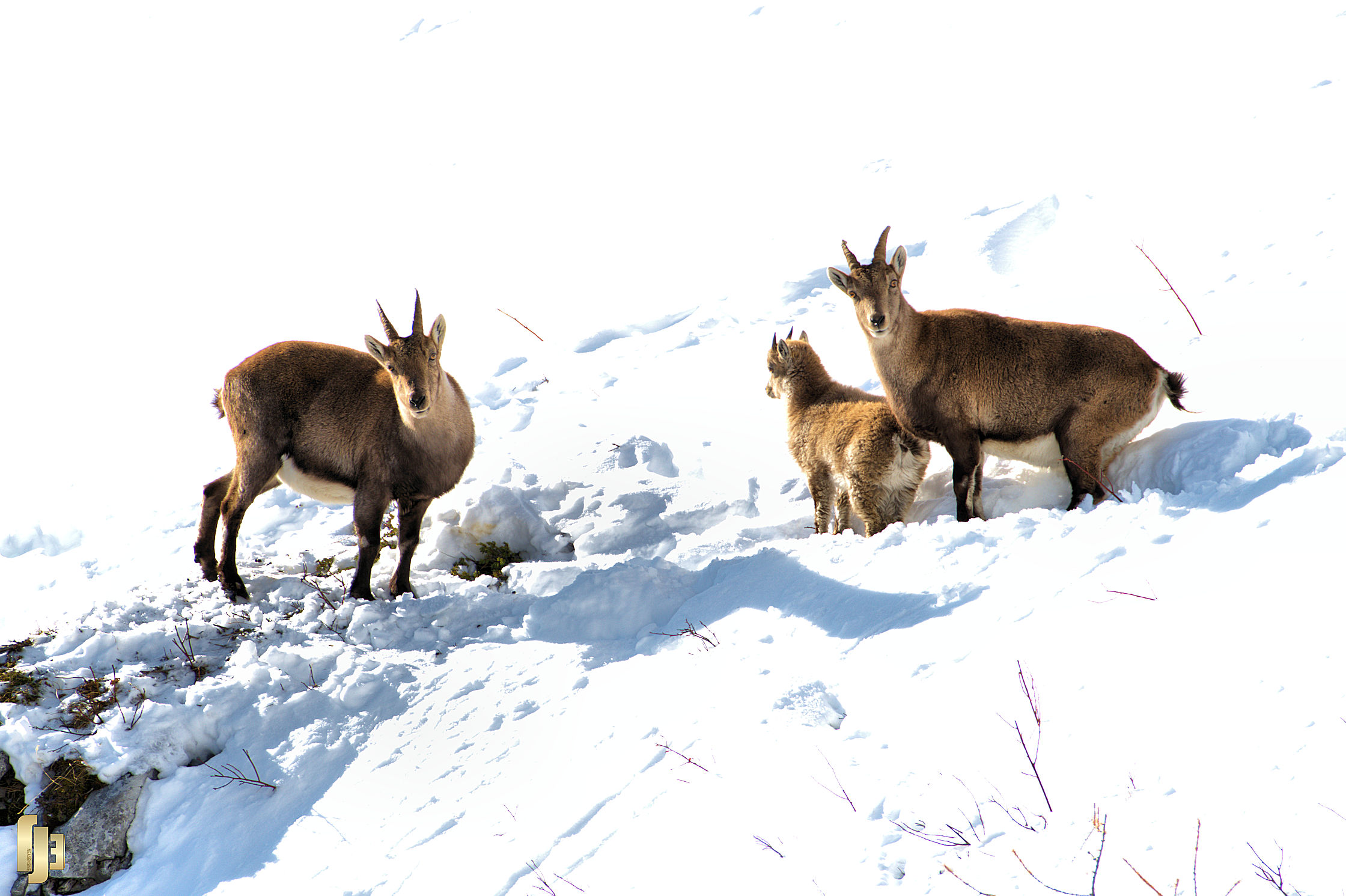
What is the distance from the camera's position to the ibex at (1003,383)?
236 inches

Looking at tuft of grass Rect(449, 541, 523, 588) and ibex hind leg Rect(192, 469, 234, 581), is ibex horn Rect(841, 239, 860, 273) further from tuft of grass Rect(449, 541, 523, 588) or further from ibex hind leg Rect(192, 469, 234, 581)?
ibex hind leg Rect(192, 469, 234, 581)

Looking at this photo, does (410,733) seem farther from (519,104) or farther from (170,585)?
(519,104)

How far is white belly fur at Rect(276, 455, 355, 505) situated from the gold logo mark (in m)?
2.96

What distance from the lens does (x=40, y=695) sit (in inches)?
221

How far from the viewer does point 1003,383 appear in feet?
20.8

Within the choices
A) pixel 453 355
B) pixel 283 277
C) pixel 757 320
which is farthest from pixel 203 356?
pixel 757 320

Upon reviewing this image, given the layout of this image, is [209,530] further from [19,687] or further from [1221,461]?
[1221,461]

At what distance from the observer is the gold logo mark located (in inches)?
191

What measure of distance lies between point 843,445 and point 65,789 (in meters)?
5.51

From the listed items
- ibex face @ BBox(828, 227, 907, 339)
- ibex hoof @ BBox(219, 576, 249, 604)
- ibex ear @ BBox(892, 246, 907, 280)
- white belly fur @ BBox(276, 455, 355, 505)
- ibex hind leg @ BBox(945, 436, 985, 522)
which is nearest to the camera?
ibex hind leg @ BBox(945, 436, 985, 522)

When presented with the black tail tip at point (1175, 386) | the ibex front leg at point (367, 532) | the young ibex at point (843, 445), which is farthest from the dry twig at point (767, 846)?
the black tail tip at point (1175, 386)

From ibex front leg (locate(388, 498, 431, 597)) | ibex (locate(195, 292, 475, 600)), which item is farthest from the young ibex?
ibex front leg (locate(388, 498, 431, 597))

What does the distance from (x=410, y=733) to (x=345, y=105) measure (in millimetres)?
19482

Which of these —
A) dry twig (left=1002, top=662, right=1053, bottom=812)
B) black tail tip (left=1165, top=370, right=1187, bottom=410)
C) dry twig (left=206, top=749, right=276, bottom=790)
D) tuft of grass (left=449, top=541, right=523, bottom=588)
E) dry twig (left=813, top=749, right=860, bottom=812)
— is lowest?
→ dry twig (left=206, top=749, right=276, bottom=790)
